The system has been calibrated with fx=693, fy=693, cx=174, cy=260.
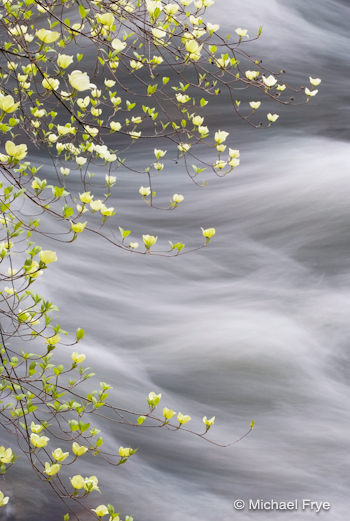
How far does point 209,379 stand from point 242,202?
1.83 meters

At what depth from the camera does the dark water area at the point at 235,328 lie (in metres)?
2.50

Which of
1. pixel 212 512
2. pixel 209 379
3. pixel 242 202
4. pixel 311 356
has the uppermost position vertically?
pixel 242 202

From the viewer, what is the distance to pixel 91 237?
167 inches

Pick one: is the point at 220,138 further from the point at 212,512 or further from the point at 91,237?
the point at 91,237

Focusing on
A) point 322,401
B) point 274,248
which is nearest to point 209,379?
point 322,401

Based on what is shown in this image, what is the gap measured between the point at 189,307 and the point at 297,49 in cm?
375

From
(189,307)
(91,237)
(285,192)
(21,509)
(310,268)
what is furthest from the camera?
(285,192)

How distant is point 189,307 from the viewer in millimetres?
3668

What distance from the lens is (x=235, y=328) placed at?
11.0 feet

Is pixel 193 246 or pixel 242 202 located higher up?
pixel 242 202

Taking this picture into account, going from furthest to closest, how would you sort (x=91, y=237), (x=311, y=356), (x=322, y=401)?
(x=91, y=237), (x=311, y=356), (x=322, y=401)

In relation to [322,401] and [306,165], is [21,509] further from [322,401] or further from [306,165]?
[306,165]

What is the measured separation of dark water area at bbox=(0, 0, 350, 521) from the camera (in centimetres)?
250

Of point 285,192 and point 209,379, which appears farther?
point 285,192
